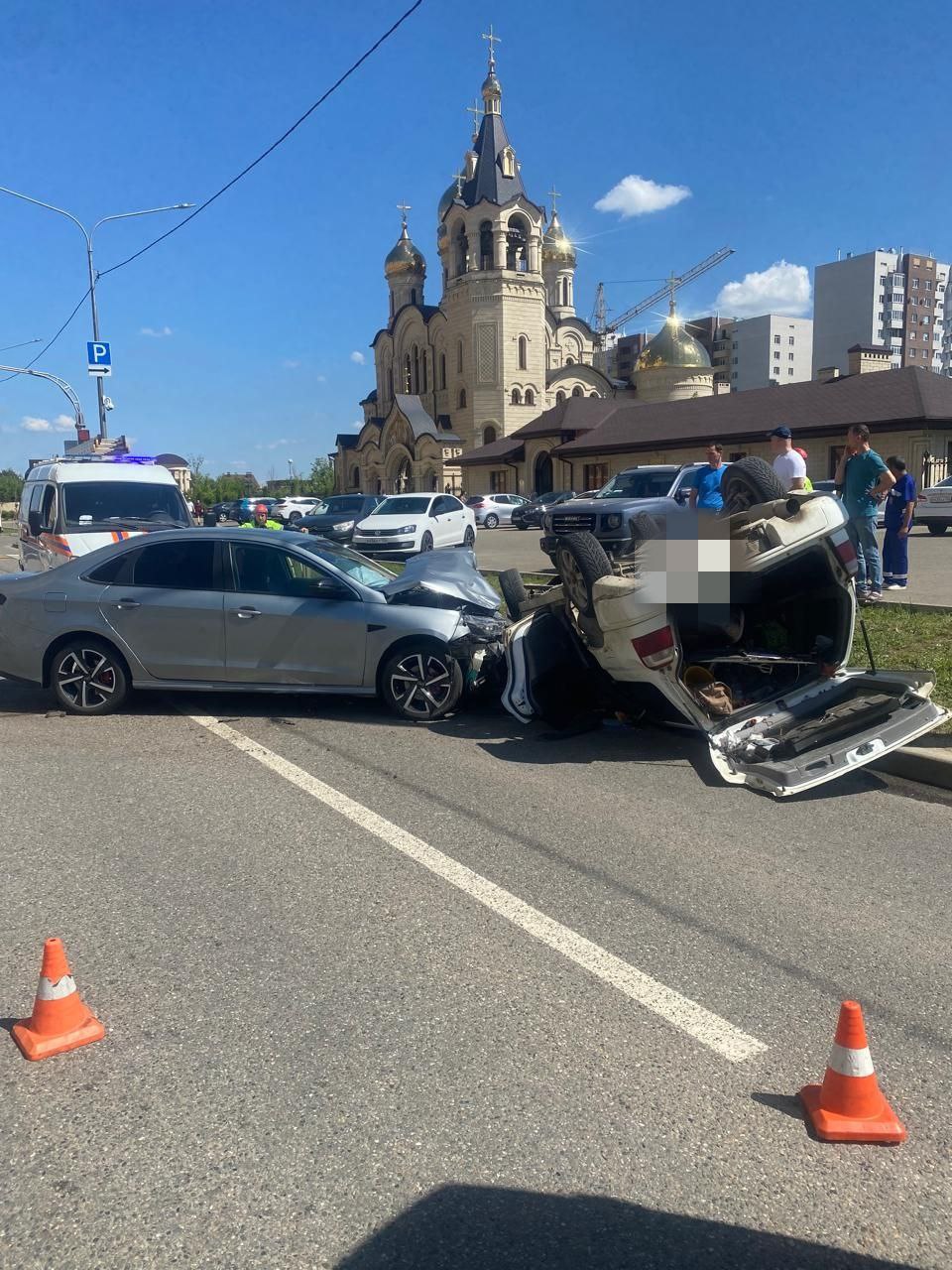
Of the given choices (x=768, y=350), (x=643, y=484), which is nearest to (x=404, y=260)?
(x=643, y=484)

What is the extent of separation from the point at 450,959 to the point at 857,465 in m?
8.32

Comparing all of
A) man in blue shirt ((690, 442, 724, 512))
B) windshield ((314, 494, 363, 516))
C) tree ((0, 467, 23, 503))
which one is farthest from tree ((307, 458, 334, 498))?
man in blue shirt ((690, 442, 724, 512))

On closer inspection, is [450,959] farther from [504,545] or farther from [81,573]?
[504,545]

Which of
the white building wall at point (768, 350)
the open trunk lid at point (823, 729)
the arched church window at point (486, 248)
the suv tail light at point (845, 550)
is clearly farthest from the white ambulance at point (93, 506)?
the white building wall at point (768, 350)

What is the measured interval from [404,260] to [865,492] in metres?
76.2

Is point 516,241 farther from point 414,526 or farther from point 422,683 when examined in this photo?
point 422,683

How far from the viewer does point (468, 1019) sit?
3.27m

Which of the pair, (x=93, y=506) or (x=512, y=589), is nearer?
(x=512, y=589)

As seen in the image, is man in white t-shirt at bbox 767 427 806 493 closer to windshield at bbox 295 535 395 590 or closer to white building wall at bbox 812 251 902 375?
windshield at bbox 295 535 395 590

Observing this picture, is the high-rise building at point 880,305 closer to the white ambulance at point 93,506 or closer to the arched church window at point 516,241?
the arched church window at point 516,241

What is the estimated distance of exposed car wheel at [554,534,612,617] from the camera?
619 cm

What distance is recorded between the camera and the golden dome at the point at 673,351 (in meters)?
68.3

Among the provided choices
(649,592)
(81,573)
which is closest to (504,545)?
(81,573)

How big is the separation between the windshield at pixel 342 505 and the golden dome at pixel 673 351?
4252 cm
